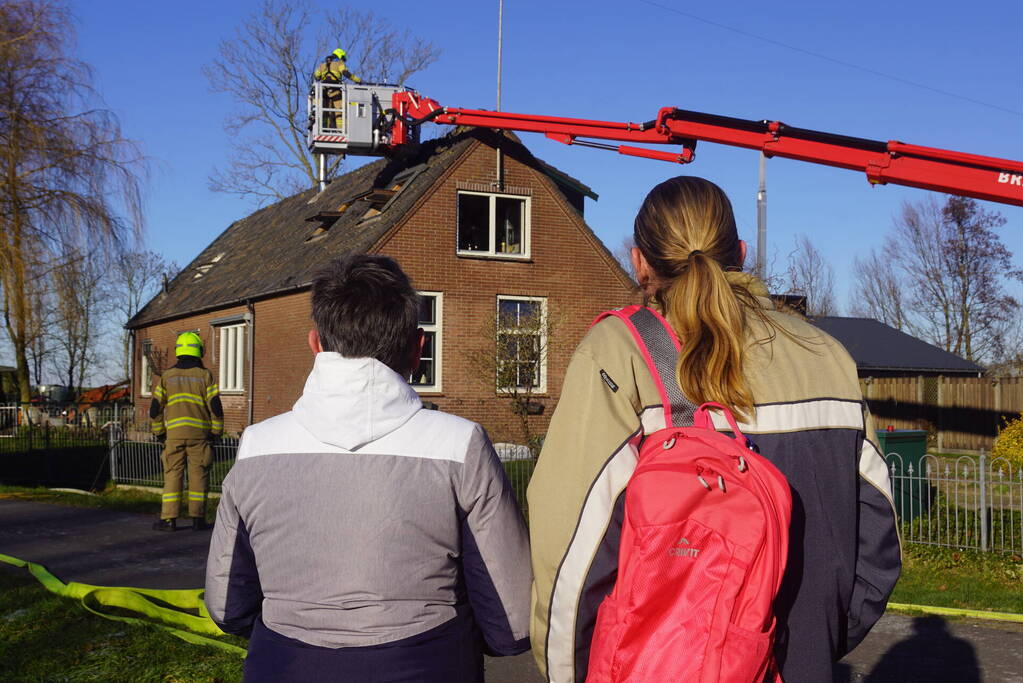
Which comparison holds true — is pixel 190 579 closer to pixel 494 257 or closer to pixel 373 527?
pixel 373 527

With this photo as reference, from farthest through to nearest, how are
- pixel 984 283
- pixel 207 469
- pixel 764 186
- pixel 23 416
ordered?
pixel 984 283
pixel 764 186
pixel 23 416
pixel 207 469

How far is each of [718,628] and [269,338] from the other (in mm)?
21767

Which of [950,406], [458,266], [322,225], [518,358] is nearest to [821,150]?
[518,358]

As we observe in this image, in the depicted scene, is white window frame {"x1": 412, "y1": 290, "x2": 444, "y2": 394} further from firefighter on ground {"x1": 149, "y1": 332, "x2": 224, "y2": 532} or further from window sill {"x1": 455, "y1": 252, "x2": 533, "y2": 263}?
firefighter on ground {"x1": 149, "y1": 332, "x2": 224, "y2": 532}

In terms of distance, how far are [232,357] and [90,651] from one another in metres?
20.6

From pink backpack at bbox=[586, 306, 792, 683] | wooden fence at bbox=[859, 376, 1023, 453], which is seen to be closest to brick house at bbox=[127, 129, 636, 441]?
wooden fence at bbox=[859, 376, 1023, 453]

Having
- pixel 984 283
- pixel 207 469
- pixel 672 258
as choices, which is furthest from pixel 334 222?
pixel 984 283

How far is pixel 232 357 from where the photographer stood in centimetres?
2553

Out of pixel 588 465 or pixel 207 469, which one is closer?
pixel 588 465

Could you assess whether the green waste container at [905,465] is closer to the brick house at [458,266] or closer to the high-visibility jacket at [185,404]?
the high-visibility jacket at [185,404]

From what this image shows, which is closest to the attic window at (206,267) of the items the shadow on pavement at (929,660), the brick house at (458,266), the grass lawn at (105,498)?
the brick house at (458,266)

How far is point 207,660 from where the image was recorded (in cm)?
541

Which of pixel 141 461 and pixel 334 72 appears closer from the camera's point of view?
pixel 141 461

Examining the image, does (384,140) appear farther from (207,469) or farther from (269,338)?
(207,469)
